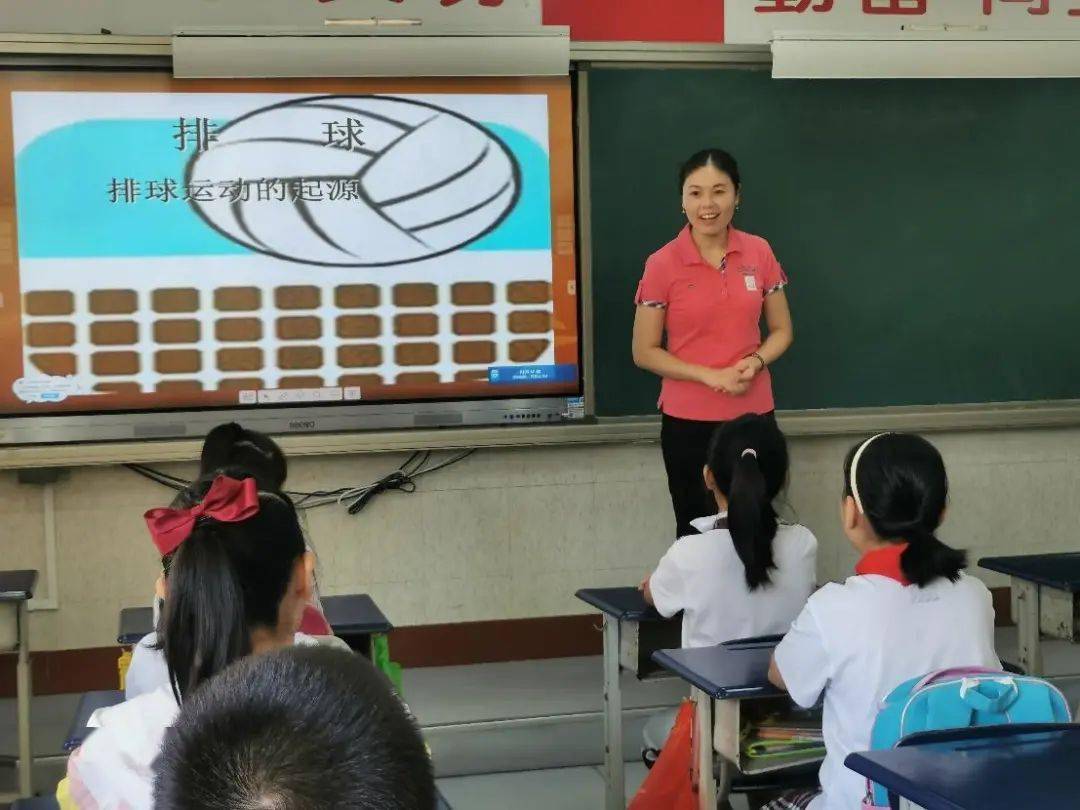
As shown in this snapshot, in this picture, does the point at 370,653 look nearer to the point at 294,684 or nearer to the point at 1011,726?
the point at 1011,726

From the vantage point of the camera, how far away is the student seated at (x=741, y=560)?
9.94ft

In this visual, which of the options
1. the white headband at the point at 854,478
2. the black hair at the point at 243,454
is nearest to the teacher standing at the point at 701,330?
the black hair at the point at 243,454

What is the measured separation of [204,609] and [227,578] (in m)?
0.05

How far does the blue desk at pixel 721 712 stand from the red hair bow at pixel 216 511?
98cm

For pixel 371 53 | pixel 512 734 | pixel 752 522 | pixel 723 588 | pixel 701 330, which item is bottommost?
pixel 512 734

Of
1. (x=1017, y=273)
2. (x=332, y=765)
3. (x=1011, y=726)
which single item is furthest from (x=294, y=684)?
(x=1017, y=273)

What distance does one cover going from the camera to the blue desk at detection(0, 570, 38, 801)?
341cm

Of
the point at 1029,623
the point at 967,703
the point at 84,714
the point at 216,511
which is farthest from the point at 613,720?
the point at 216,511

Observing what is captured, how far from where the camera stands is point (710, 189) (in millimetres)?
4012

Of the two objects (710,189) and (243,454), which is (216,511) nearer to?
(243,454)

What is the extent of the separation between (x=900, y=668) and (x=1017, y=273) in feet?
9.94

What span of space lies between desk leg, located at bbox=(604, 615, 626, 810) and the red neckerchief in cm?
105

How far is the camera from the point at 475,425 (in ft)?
15.0

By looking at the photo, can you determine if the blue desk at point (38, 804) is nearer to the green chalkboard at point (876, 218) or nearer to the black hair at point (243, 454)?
the black hair at point (243, 454)
